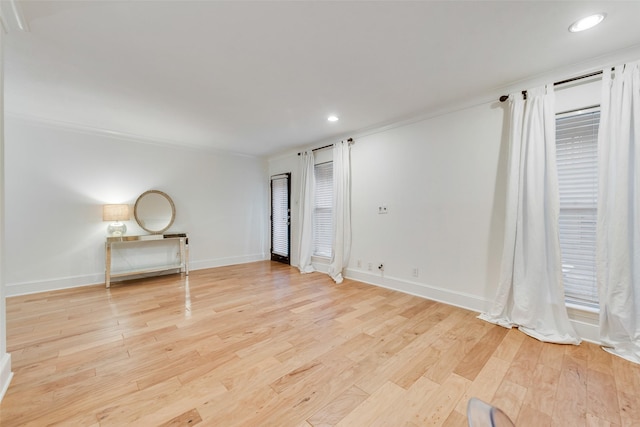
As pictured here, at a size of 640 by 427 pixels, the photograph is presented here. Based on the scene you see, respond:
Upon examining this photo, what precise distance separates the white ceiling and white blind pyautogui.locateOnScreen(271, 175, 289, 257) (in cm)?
243

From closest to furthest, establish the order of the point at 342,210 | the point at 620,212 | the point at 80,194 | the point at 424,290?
the point at 620,212 → the point at 424,290 → the point at 80,194 → the point at 342,210

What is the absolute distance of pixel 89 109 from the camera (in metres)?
3.16

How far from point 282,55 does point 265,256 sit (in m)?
4.70

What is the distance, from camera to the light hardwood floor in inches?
56.8

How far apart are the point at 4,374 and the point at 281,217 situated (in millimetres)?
4342

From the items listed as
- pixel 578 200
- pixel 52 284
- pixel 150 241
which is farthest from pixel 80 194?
pixel 578 200

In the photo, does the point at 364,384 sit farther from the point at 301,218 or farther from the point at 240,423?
the point at 301,218

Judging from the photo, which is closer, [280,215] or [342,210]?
[342,210]

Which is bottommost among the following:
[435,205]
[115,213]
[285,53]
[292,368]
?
[292,368]

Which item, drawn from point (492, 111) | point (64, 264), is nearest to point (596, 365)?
point (492, 111)

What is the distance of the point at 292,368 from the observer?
1853 mm

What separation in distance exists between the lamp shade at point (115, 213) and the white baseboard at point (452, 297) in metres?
3.67

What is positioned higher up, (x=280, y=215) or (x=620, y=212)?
(x=620, y=212)

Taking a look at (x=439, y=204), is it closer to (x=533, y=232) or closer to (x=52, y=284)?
(x=533, y=232)
